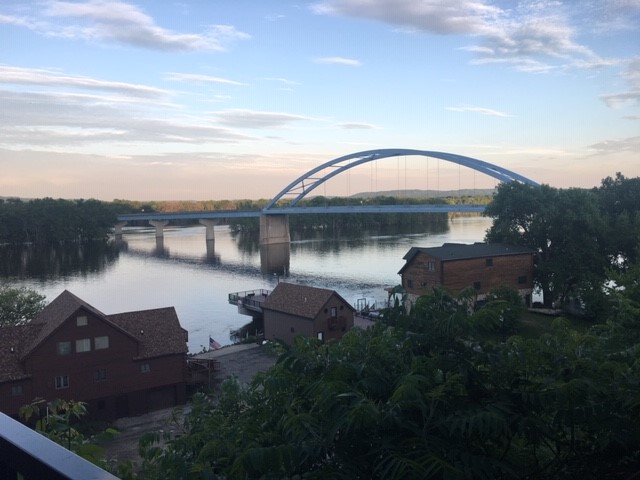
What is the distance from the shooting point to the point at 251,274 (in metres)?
53.8

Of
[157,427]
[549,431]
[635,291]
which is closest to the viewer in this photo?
[549,431]

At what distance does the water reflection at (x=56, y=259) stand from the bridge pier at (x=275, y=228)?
20114mm

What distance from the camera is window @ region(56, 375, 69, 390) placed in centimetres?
1811

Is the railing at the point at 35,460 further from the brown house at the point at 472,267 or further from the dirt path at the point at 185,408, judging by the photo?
the brown house at the point at 472,267

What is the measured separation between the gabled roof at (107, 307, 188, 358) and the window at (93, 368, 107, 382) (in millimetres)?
1202

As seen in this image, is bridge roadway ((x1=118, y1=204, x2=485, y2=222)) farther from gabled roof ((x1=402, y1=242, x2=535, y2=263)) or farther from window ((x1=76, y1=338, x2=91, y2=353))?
window ((x1=76, y1=338, x2=91, y2=353))

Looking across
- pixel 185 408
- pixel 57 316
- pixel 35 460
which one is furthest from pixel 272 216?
pixel 35 460

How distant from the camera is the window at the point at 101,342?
18.8 metres

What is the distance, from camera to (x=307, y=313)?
82.5ft

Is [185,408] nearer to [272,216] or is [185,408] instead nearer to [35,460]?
[35,460]

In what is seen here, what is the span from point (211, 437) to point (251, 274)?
5018cm

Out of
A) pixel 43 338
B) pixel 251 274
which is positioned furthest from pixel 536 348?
pixel 251 274

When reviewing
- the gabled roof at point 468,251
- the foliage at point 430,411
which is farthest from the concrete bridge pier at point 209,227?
the foliage at point 430,411

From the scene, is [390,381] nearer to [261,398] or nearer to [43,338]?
[261,398]
